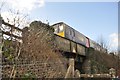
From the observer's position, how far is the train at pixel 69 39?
26.3 ft

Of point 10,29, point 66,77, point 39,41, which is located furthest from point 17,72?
point 66,77

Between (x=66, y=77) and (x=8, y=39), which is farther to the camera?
(x=66, y=77)

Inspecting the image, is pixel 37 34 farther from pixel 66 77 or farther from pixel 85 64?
pixel 85 64

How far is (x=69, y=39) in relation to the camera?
29.5 feet

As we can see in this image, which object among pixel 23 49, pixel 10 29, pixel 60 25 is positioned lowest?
pixel 23 49

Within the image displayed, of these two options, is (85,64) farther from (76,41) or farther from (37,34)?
(37,34)

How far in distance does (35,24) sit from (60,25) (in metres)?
2.78

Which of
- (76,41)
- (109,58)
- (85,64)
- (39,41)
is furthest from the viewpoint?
(109,58)

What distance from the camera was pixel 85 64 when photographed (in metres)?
11.3

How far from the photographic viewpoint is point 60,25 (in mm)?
8734

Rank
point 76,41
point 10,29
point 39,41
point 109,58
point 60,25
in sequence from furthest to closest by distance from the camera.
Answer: point 109,58, point 76,41, point 60,25, point 39,41, point 10,29

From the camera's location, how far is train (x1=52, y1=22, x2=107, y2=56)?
26.3ft

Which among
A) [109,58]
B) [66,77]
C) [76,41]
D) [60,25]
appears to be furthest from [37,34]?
[109,58]

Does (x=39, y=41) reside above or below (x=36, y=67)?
above
